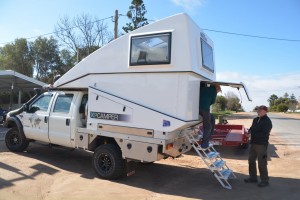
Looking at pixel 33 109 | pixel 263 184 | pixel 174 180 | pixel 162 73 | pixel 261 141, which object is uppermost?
pixel 162 73

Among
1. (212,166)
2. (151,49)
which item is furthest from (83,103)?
(212,166)

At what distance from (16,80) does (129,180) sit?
15.2 m

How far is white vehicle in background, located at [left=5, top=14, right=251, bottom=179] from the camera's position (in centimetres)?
685

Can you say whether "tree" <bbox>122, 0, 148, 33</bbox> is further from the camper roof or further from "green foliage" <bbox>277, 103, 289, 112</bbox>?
"green foliage" <bbox>277, 103, 289, 112</bbox>

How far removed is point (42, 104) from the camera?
945 cm

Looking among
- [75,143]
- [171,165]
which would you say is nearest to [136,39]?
[75,143]

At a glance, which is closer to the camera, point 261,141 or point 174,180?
point 261,141

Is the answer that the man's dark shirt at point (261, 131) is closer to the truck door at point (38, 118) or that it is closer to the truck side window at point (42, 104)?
the truck door at point (38, 118)

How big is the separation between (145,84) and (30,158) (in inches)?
174

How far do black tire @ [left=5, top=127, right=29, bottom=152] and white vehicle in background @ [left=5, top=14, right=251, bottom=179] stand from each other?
71.5 inches

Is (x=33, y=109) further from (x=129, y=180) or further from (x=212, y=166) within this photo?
(x=212, y=166)

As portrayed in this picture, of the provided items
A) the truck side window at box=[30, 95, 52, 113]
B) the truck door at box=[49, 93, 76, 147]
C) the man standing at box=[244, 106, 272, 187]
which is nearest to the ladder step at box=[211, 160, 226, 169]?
the man standing at box=[244, 106, 272, 187]

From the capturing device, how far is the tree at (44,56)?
49750 millimetres

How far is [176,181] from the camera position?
7.79 meters
